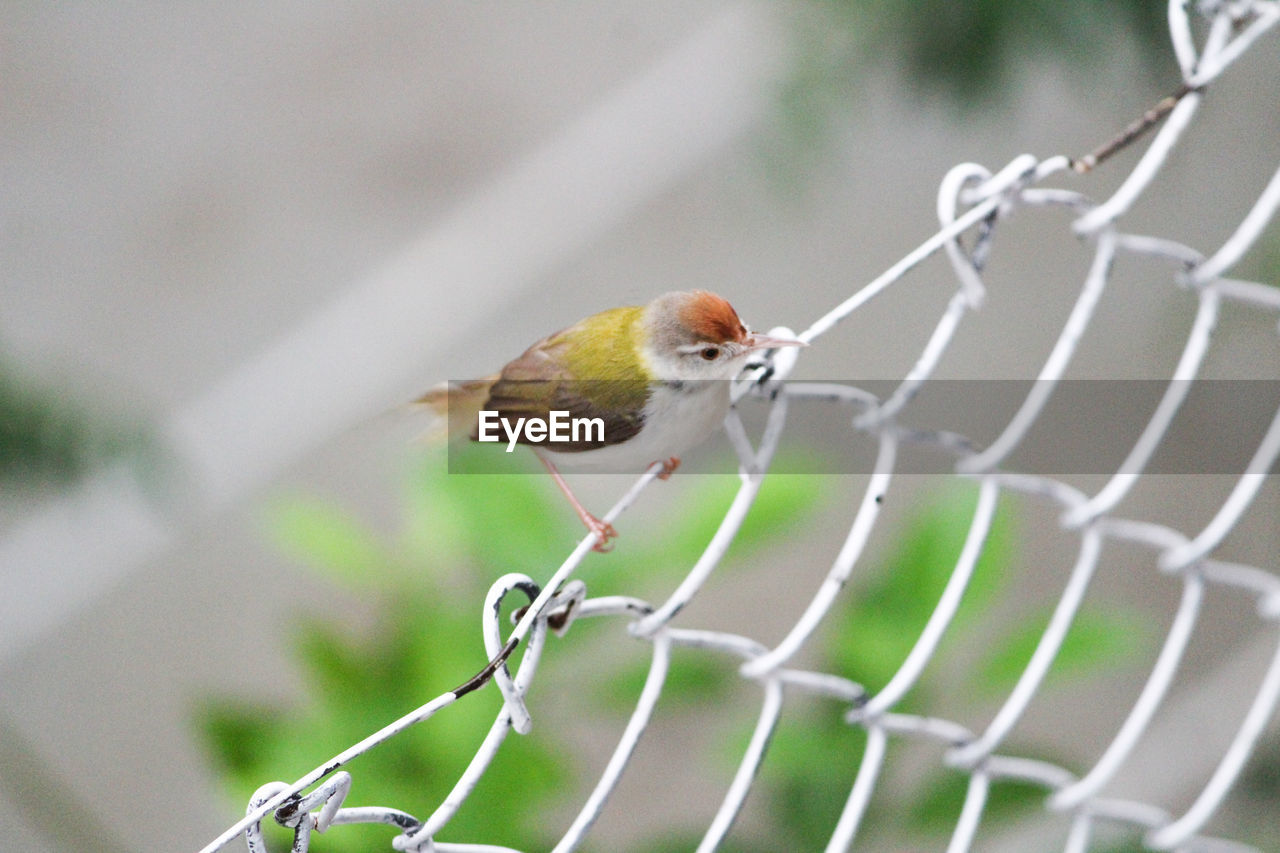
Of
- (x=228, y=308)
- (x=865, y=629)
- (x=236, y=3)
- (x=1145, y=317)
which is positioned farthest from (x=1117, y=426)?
(x=236, y=3)

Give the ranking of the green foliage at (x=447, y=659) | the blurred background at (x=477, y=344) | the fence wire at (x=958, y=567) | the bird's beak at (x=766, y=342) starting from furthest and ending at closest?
the blurred background at (x=477, y=344) < the green foliage at (x=447, y=659) < the bird's beak at (x=766, y=342) < the fence wire at (x=958, y=567)

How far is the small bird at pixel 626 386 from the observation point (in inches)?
23.2

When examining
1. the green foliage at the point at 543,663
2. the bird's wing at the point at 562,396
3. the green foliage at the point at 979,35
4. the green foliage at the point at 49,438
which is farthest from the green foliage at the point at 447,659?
the green foliage at the point at 979,35

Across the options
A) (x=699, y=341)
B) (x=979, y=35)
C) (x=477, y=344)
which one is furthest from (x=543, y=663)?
(x=477, y=344)

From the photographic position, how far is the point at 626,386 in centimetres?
61

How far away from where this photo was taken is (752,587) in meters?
1.97

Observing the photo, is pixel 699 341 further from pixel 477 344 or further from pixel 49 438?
pixel 477 344

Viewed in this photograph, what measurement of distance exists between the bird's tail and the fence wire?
0.42ft

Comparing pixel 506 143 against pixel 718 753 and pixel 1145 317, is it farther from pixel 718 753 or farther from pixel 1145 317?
pixel 718 753

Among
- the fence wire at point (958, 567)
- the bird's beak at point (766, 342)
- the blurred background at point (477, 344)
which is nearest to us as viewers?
the fence wire at point (958, 567)

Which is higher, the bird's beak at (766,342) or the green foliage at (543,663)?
the bird's beak at (766,342)

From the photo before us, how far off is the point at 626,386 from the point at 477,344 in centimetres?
173

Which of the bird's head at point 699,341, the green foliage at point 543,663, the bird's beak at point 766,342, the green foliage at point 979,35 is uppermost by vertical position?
the green foliage at point 979,35

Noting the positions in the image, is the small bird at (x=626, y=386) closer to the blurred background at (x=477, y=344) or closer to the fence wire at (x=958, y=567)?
the fence wire at (x=958, y=567)
